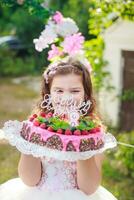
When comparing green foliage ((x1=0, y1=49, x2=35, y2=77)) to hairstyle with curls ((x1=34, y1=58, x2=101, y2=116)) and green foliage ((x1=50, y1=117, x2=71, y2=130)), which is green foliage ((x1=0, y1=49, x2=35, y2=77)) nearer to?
Answer: hairstyle with curls ((x1=34, y1=58, x2=101, y2=116))

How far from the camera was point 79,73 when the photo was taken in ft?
10.6

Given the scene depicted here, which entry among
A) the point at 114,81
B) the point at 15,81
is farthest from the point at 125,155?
the point at 15,81

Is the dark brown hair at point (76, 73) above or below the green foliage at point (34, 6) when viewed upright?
below

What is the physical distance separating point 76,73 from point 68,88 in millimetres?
147

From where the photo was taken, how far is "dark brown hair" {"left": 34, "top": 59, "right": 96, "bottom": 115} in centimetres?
321

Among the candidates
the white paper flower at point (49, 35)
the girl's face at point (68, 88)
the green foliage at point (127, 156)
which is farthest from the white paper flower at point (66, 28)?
the green foliage at point (127, 156)

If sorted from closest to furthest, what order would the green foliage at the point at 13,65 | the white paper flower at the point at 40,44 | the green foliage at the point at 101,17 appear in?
the white paper flower at the point at 40,44 < the green foliage at the point at 101,17 < the green foliage at the point at 13,65

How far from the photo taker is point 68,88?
10.2 ft

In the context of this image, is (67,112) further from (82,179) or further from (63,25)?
(63,25)

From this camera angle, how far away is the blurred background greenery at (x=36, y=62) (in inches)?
230

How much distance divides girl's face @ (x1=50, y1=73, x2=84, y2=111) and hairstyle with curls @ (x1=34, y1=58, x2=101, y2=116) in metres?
0.05

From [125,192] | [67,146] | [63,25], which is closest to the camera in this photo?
[67,146]

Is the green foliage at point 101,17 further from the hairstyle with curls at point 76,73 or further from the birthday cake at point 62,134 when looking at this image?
the birthday cake at point 62,134

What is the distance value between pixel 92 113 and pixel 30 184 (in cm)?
58
